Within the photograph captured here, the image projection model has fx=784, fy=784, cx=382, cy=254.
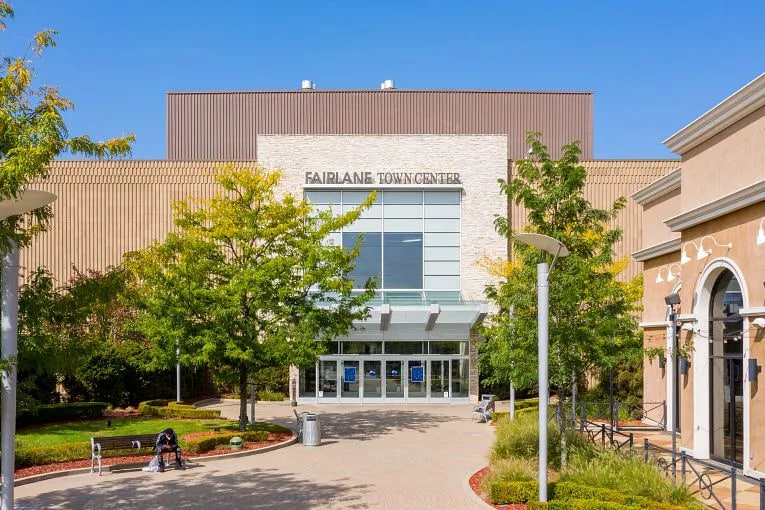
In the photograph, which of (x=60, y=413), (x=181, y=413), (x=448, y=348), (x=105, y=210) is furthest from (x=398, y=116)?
(x=60, y=413)

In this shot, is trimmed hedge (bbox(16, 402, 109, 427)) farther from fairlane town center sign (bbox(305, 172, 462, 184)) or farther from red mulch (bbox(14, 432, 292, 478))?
fairlane town center sign (bbox(305, 172, 462, 184))

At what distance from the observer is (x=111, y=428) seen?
979 inches

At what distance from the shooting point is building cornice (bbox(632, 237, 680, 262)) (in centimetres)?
2303

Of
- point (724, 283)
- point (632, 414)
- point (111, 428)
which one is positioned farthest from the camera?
point (632, 414)

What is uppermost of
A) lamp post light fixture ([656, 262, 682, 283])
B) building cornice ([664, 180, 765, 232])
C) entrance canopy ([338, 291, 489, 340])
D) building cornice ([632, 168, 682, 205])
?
building cornice ([632, 168, 682, 205])

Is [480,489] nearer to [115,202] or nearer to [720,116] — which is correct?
[720,116]

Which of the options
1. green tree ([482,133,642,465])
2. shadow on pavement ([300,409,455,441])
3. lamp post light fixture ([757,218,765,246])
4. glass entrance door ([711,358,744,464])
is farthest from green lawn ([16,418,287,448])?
lamp post light fixture ([757,218,765,246])

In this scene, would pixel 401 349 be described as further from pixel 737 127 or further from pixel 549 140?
pixel 737 127

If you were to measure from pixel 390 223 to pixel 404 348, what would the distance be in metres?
6.23

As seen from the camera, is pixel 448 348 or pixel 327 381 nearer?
pixel 327 381


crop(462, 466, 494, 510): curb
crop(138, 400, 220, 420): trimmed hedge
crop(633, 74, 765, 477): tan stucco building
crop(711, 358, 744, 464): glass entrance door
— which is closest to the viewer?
crop(462, 466, 494, 510): curb

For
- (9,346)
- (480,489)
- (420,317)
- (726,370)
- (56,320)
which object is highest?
(56,320)

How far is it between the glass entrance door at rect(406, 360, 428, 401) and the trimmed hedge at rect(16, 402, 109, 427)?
14443mm

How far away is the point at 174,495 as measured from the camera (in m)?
14.8
